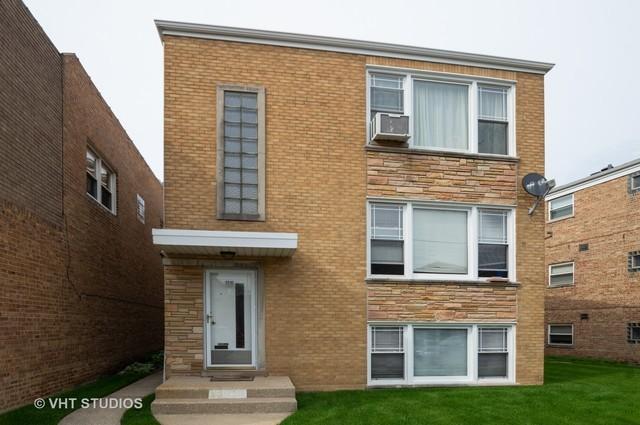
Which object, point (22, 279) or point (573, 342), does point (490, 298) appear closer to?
point (22, 279)

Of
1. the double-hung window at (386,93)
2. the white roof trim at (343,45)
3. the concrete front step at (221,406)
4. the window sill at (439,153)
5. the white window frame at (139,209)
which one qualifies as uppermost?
the white roof trim at (343,45)

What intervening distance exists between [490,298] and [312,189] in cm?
429

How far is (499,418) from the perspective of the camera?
24.3 ft

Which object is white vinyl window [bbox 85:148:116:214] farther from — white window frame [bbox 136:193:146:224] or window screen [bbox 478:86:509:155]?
window screen [bbox 478:86:509:155]

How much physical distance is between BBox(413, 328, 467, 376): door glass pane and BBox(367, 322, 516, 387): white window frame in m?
0.09

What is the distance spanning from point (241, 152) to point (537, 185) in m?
6.02

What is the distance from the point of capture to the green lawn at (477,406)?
726 centimetres

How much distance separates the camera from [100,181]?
1177 cm

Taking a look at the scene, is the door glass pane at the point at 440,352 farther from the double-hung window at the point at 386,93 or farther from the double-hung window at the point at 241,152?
the double-hung window at the point at 386,93

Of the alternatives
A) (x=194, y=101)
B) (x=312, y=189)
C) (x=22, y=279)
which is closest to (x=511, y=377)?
(x=312, y=189)

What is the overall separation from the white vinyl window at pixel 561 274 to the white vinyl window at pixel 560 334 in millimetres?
1736

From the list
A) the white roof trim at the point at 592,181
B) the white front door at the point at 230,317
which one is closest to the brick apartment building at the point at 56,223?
the white front door at the point at 230,317

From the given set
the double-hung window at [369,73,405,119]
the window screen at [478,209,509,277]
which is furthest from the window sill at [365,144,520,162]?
the window screen at [478,209,509,277]

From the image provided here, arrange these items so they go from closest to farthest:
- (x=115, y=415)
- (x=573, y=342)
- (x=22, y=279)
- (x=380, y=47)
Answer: (x=115, y=415) → (x=22, y=279) → (x=380, y=47) → (x=573, y=342)
